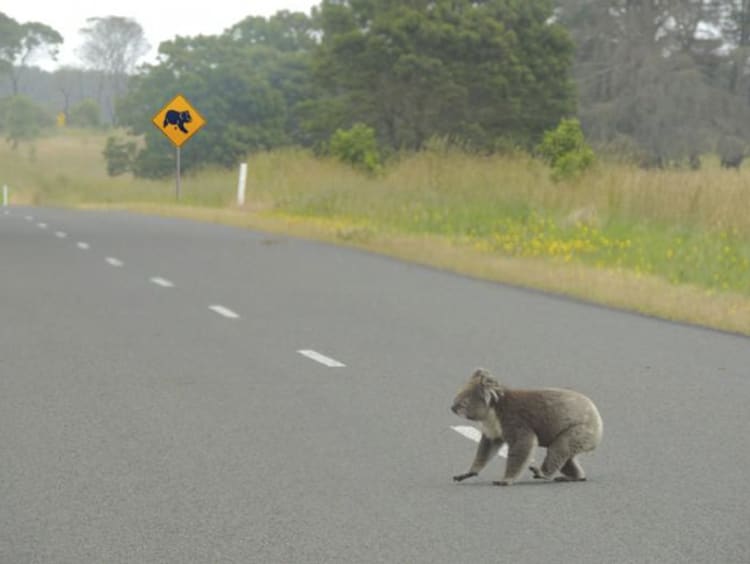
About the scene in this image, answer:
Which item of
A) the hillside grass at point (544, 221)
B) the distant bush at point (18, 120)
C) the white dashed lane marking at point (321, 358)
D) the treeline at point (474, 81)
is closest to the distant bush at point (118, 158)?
the treeline at point (474, 81)

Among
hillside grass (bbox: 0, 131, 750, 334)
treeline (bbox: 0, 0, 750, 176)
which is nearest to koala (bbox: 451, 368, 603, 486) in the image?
hillside grass (bbox: 0, 131, 750, 334)

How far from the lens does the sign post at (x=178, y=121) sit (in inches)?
1875

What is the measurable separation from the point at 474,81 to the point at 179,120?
15169mm

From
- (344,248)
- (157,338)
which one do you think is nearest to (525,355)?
(157,338)

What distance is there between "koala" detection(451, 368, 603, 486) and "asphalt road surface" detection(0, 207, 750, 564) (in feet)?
0.59

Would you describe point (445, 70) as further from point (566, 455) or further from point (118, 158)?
point (566, 455)

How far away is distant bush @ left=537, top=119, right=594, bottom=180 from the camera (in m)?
31.4

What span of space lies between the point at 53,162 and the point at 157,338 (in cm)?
10120

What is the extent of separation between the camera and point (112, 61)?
154 metres

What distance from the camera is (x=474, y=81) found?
60188 millimetres

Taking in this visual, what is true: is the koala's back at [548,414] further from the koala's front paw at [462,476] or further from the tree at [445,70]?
the tree at [445,70]

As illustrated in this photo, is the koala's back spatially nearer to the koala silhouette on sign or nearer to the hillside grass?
the hillside grass

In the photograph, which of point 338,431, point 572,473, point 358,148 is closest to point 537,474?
point 572,473

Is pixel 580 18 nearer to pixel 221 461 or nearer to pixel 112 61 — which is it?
pixel 221 461
